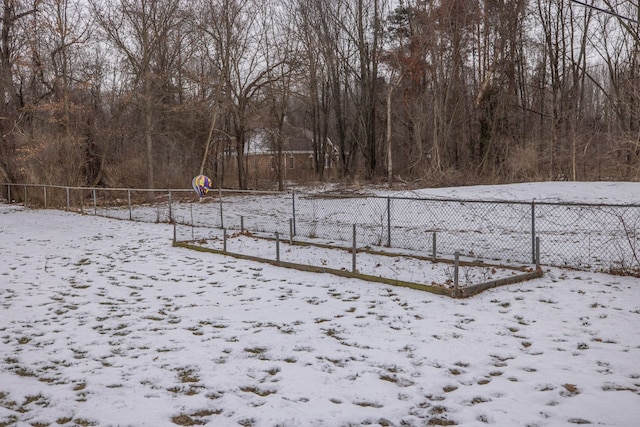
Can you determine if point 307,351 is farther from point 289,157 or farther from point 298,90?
point 289,157

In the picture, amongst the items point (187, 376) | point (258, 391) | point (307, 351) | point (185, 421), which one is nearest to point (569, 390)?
point (307, 351)

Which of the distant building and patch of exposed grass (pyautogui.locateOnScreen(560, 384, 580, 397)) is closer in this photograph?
patch of exposed grass (pyautogui.locateOnScreen(560, 384, 580, 397))

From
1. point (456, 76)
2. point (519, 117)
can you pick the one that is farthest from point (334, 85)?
point (519, 117)

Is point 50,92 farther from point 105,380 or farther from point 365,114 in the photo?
point 105,380

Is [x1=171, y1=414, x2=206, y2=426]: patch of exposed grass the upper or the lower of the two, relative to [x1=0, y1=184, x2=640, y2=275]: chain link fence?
lower

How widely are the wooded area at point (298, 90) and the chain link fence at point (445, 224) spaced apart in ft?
19.9

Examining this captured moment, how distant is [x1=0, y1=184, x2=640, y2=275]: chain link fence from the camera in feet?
35.7

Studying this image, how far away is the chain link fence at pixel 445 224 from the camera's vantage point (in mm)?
A: 10867

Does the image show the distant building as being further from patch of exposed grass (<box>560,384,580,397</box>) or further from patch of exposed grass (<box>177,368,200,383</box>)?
patch of exposed grass (<box>560,384,580,397</box>)

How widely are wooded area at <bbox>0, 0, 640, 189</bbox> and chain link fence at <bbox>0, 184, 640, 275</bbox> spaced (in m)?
6.07

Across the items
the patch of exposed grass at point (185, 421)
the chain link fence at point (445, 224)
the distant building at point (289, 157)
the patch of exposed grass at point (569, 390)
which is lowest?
the patch of exposed grass at point (185, 421)

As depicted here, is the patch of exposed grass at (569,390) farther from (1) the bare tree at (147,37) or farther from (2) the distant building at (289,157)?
(2) the distant building at (289,157)

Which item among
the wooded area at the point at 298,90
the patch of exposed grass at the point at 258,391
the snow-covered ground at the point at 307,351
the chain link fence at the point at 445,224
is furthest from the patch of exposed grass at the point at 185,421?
the wooded area at the point at 298,90

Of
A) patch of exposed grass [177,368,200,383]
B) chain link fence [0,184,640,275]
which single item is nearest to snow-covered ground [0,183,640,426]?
patch of exposed grass [177,368,200,383]
